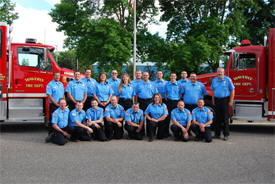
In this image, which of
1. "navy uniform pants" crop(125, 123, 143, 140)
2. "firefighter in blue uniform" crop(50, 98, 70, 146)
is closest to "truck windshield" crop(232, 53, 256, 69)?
"navy uniform pants" crop(125, 123, 143, 140)

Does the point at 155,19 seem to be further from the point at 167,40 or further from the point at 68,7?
the point at 68,7

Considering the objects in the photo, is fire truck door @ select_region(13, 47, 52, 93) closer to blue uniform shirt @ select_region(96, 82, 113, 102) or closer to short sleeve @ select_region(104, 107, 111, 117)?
blue uniform shirt @ select_region(96, 82, 113, 102)

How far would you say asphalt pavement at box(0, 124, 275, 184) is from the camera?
4.25 m

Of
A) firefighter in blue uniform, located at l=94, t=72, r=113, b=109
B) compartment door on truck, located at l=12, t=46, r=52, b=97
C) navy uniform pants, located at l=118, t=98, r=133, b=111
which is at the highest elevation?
compartment door on truck, located at l=12, t=46, r=52, b=97

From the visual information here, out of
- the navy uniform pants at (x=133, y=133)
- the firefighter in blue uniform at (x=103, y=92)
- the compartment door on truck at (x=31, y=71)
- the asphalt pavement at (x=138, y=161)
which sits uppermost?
the compartment door on truck at (x=31, y=71)

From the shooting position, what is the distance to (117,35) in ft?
59.0

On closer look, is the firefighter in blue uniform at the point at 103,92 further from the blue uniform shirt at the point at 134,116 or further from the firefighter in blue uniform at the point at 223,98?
the firefighter in blue uniform at the point at 223,98

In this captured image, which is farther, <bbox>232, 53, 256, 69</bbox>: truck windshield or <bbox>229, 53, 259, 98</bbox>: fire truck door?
<bbox>232, 53, 256, 69</bbox>: truck windshield

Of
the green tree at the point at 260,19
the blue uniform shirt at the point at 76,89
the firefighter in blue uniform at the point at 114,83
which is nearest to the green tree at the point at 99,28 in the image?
the green tree at the point at 260,19

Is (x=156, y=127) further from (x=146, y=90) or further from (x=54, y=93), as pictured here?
(x=54, y=93)

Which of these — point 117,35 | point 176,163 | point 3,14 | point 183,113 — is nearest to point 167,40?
point 117,35

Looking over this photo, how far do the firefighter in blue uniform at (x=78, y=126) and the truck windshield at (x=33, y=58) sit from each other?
2244 millimetres

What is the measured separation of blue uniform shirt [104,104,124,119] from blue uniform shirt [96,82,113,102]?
46 centimetres

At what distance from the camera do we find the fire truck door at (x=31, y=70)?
28.0 feet
